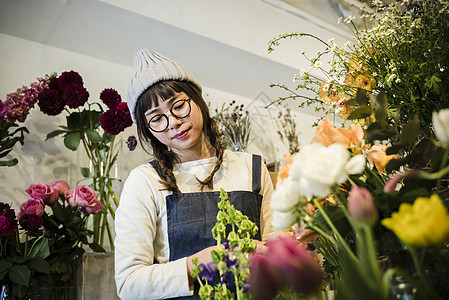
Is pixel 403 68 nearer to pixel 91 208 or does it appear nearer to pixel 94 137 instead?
pixel 91 208

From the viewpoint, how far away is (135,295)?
1.20m

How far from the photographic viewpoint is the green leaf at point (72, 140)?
6.57ft

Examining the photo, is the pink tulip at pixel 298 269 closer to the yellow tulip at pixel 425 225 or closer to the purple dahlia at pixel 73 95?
the yellow tulip at pixel 425 225

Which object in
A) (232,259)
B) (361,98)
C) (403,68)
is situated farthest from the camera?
(403,68)

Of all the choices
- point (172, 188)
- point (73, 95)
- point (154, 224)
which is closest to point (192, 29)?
point (73, 95)

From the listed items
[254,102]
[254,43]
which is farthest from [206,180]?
[254,102]

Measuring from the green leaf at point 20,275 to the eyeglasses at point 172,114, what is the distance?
25.9 inches

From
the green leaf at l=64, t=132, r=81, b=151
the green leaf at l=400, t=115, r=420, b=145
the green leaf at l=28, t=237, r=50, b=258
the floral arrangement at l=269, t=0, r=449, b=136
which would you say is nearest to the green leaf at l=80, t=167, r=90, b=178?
the green leaf at l=64, t=132, r=81, b=151

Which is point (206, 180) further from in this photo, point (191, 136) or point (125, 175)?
point (125, 175)

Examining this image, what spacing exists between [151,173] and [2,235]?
1.81 feet

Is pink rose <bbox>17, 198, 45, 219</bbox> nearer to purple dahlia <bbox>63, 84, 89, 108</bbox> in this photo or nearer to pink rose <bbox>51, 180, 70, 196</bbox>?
pink rose <bbox>51, 180, 70, 196</bbox>

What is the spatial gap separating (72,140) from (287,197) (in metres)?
1.75

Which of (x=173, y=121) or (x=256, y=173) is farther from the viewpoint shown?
(x=256, y=173)

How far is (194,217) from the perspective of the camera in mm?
1403
